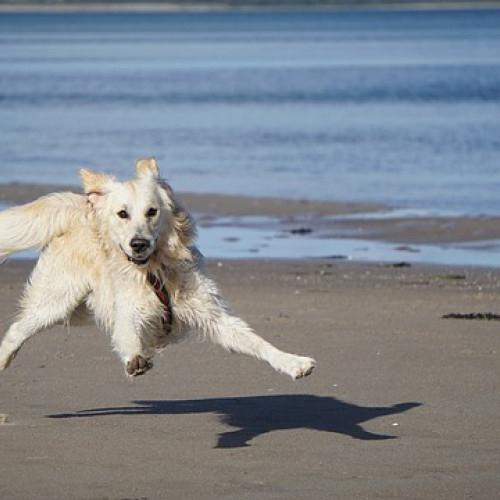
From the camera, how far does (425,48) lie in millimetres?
78750

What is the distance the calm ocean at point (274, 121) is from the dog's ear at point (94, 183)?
1111 centimetres

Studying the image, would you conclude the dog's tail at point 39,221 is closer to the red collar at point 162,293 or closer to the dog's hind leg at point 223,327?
the red collar at point 162,293

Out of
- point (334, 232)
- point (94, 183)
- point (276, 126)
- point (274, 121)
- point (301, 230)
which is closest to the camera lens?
point (94, 183)

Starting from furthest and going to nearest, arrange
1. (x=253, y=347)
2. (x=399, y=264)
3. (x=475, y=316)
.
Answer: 1. (x=399, y=264)
2. (x=475, y=316)
3. (x=253, y=347)

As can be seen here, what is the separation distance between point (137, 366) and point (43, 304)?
1069 mm

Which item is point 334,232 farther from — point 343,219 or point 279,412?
Answer: point 279,412

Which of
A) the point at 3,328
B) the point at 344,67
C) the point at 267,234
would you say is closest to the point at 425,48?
the point at 344,67

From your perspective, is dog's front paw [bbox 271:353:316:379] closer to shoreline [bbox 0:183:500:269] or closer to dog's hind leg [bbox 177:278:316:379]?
dog's hind leg [bbox 177:278:316:379]

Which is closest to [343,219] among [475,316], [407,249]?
[407,249]

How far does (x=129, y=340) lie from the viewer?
6.67 m

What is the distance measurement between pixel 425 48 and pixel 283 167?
57178 millimetres

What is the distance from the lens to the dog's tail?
7336mm

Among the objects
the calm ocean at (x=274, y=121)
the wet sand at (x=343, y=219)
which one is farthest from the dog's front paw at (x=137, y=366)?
the calm ocean at (x=274, y=121)

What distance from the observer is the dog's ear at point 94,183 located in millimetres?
6883
